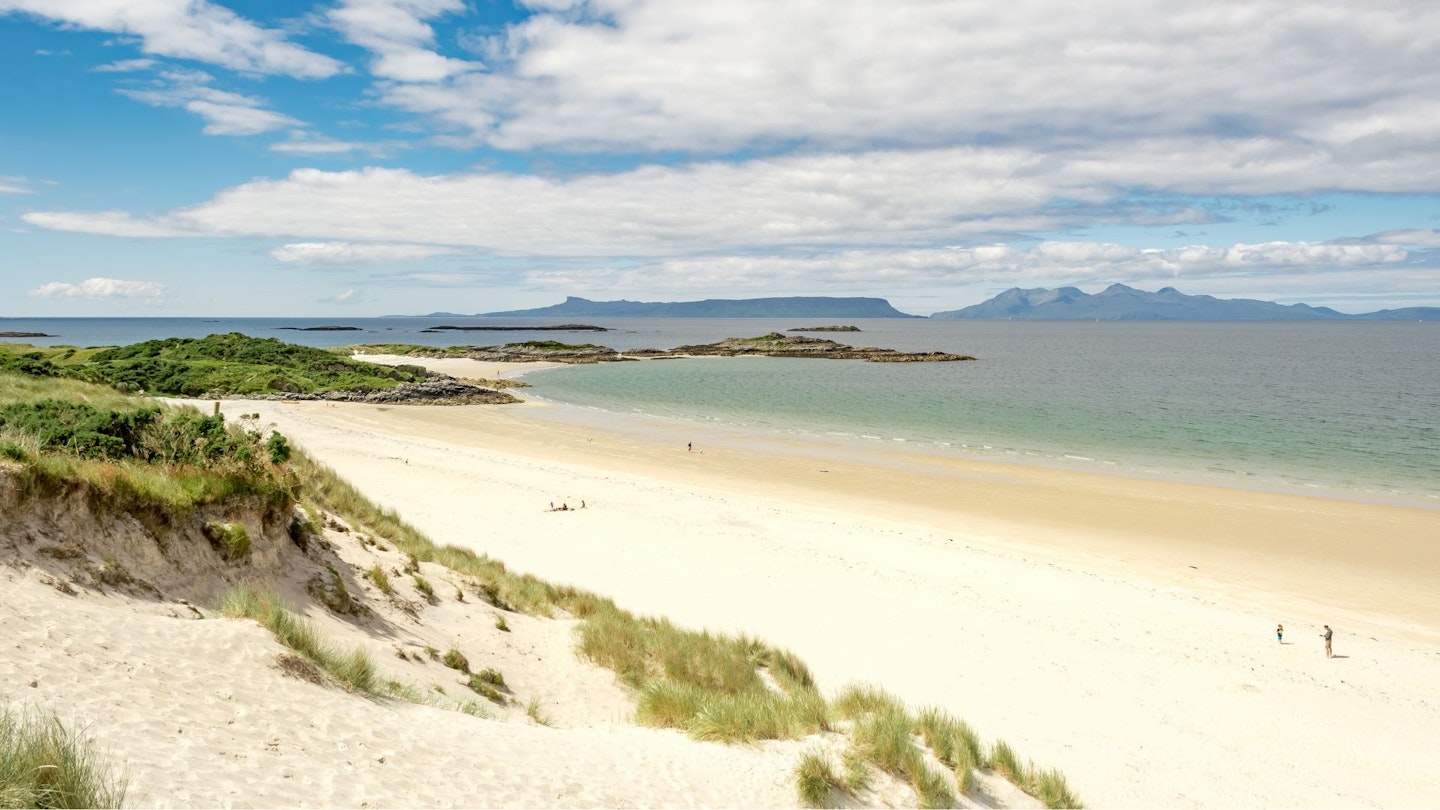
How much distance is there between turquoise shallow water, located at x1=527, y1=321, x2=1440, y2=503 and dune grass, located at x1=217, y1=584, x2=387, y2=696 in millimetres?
34764

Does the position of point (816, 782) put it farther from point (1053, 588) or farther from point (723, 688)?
point (1053, 588)

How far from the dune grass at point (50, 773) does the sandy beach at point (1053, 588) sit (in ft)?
31.6

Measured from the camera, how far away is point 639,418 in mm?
53031

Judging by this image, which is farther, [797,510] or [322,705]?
[797,510]

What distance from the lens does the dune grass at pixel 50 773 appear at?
4.31m

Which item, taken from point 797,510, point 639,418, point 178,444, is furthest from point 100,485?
point 639,418

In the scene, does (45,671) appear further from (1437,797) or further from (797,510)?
(797,510)

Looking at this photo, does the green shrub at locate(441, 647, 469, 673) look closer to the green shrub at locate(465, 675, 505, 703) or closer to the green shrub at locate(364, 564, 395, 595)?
the green shrub at locate(465, 675, 505, 703)

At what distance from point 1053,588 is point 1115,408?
42.5m

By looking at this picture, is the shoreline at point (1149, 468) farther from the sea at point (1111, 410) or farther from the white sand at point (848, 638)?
the white sand at point (848, 638)

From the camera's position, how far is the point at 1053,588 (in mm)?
18594

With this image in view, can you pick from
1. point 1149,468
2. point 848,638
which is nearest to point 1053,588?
point 848,638

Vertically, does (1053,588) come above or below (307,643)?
below

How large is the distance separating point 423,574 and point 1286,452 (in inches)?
1654
